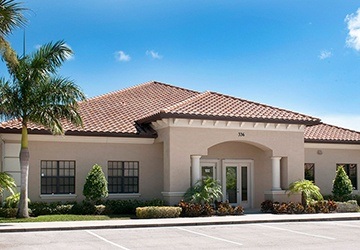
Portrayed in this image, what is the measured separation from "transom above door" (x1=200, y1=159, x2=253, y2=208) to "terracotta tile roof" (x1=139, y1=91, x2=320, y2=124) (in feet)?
9.26

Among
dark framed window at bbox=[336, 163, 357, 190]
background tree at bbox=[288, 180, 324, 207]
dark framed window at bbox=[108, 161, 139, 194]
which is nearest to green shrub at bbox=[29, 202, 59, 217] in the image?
dark framed window at bbox=[108, 161, 139, 194]

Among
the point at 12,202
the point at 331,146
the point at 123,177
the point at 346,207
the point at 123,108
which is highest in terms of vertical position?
the point at 123,108

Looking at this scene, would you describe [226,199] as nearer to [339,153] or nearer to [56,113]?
[339,153]

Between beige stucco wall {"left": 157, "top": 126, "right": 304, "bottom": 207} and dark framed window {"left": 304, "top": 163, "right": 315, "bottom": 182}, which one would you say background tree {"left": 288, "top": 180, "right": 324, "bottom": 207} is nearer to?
beige stucco wall {"left": 157, "top": 126, "right": 304, "bottom": 207}

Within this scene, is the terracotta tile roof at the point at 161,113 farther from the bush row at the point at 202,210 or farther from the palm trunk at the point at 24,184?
the bush row at the point at 202,210

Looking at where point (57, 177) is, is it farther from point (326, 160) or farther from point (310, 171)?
point (326, 160)

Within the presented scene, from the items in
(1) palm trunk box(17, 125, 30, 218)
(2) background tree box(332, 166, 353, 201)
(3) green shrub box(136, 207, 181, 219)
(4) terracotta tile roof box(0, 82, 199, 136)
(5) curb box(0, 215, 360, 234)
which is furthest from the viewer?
(2) background tree box(332, 166, 353, 201)

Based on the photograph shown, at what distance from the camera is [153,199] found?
80.7 feet

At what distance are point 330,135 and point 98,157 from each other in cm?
1343

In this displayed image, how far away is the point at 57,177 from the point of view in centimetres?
2391

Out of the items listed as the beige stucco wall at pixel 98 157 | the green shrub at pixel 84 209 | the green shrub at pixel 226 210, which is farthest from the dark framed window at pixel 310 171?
the green shrub at pixel 84 209

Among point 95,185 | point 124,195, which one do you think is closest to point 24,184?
point 95,185

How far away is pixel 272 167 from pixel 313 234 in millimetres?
9092

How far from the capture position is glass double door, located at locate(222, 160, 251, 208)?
26.6 m
